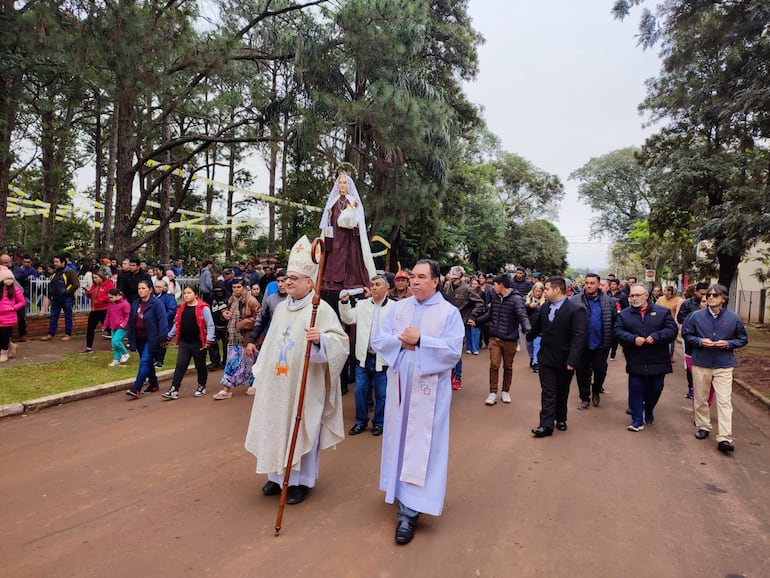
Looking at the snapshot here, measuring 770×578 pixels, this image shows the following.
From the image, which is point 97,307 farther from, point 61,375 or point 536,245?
point 536,245

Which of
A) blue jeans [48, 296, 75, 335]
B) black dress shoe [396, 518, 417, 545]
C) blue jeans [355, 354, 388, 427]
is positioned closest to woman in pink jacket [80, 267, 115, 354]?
blue jeans [48, 296, 75, 335]

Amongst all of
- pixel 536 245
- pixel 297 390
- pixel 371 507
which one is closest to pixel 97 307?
pixel 297 390

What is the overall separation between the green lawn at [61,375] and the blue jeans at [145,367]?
0.85 meters

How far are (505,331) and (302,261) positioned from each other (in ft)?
14.2

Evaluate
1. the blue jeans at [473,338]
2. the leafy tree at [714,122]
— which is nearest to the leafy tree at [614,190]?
the leafy tree at [714,122]

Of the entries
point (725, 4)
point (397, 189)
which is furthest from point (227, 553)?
point (397, 189)

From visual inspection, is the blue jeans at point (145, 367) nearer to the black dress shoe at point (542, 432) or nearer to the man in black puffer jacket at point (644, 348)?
the black dress shoe at point (542, 432)

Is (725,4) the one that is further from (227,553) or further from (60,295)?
(60,295)

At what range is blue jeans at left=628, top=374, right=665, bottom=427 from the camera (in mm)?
6855

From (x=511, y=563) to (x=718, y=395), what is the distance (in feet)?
13.5

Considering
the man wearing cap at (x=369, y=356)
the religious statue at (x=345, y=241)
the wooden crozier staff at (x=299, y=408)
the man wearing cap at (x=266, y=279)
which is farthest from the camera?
the man wearing cap at (x=266, y=279)

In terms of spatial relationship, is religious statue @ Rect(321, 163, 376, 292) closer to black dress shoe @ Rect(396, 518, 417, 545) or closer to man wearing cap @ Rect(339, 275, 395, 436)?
man wearing cap @ Rect(339, 275, 395, 436)

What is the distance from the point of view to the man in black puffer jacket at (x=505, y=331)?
812 centimetres

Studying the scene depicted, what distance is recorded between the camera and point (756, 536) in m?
4.06
